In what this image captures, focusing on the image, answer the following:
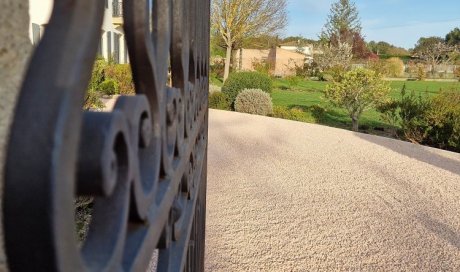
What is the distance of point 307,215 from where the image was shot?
5152 mm

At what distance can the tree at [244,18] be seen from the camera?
24312mm

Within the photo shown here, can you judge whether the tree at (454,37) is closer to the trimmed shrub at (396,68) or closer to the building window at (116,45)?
the trimmed shrub at (396,68)

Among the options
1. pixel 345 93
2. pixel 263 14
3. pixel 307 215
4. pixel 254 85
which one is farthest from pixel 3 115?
pixel 263 14

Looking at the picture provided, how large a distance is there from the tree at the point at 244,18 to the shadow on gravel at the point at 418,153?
16125 millimetres

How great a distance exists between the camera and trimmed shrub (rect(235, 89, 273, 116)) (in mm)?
14609

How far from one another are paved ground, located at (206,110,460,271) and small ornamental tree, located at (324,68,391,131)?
322 centimetres

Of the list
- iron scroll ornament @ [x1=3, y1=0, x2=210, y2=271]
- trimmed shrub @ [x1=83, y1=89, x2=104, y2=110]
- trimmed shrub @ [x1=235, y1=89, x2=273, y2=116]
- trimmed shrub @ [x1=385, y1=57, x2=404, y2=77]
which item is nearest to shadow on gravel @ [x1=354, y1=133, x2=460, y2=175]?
trimmed shrub @ [x1=235, y1=89, x2=273, y2=116]

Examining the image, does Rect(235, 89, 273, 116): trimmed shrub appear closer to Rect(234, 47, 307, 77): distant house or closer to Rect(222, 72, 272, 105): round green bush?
Rect(222, 72, 272, 105): round green bush

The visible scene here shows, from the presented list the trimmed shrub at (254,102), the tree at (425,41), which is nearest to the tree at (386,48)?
the tree at (425,41)

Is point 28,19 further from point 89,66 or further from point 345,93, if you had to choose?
→ point 345,93

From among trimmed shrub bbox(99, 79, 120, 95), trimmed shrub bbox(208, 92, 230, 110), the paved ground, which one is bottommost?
the paved ground

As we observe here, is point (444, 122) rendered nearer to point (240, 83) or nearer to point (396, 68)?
point (240, 83)

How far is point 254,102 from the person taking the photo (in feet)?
48.3

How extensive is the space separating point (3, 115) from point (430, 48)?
58.6 meters
